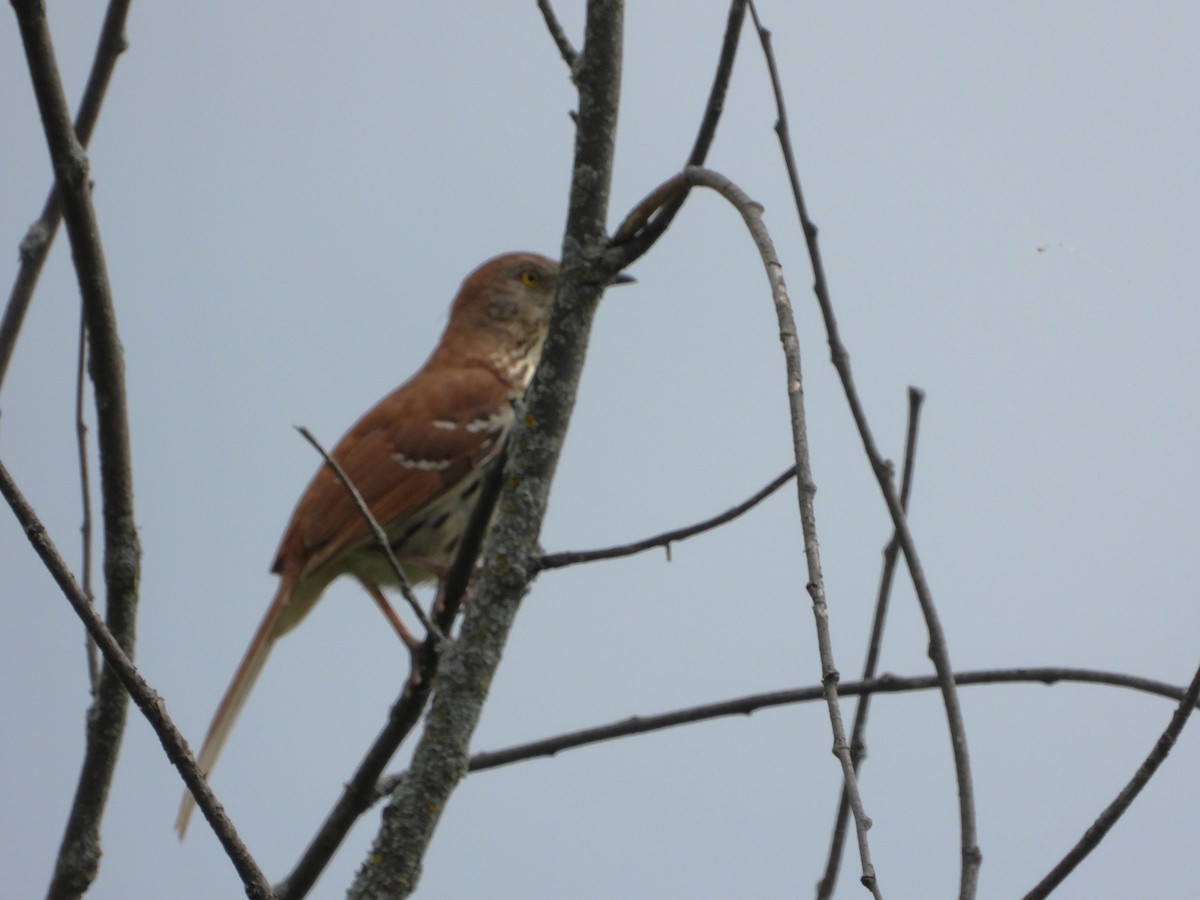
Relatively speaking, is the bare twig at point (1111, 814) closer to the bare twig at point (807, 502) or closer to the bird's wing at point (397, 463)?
the bare twig at point (807, 502)

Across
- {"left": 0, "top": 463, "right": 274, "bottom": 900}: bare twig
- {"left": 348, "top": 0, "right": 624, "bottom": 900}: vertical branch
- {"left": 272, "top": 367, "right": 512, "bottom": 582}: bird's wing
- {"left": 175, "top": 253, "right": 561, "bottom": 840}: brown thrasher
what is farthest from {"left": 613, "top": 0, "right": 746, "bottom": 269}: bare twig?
{"left": 272, "top": 367, "right": 512, "bottom": 582}: bird's wing

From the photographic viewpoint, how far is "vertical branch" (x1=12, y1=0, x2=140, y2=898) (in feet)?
9.70

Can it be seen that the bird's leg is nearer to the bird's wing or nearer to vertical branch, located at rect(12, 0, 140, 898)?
the bird's wing

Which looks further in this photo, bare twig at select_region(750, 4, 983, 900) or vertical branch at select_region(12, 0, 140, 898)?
vertical branch at select_region(12, 0, 140, 898)

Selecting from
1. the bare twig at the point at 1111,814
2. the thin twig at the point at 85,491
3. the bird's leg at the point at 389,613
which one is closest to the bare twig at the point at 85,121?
the thin twig at the point at 85,491

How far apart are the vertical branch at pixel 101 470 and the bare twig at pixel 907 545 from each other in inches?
55.7

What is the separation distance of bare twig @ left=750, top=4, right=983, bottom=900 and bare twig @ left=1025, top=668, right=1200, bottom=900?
202mm

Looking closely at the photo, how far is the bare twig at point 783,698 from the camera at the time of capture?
269 centimetres

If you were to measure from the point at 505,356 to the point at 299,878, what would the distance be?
421cm

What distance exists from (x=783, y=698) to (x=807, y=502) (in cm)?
108

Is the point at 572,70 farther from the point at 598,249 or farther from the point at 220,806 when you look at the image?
the point at 220,806

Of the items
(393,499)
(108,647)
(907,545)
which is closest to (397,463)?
(393,499)

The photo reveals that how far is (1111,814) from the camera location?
6.05ft

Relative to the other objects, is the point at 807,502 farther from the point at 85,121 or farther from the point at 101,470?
the point at 85,121
